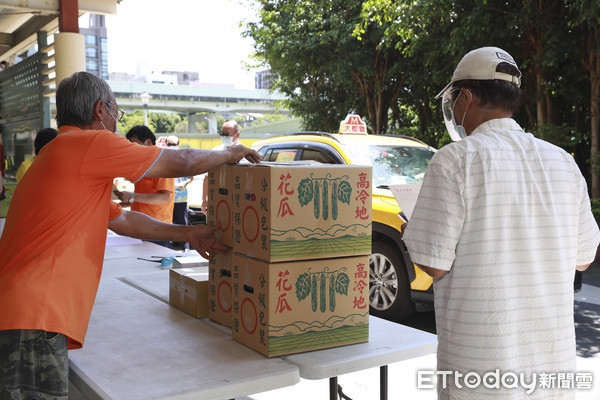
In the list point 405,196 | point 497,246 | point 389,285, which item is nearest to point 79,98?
point 405,196

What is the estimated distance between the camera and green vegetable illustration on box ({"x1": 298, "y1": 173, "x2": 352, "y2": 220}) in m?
2.29

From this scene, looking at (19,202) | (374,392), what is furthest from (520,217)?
(374,392)

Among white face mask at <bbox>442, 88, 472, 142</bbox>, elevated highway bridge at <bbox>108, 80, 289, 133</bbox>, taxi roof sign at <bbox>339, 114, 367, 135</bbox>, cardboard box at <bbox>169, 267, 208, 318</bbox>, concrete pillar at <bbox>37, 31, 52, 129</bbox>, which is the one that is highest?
elevated highway bridge at <bbox>108, 80, 289, 133</bbox>

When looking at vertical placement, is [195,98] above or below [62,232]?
above

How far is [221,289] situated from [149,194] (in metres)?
2.90

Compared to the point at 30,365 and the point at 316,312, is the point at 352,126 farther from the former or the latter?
the point at 30,365

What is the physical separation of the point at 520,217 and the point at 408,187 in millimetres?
554

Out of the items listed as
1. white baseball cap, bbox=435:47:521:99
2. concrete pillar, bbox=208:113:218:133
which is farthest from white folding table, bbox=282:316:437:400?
concrete pillar, bbox=208:113:218:133

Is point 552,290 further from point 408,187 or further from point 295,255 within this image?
point 295,255

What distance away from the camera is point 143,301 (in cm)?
315

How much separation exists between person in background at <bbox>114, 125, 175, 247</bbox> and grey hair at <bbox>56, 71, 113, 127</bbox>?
290 cm

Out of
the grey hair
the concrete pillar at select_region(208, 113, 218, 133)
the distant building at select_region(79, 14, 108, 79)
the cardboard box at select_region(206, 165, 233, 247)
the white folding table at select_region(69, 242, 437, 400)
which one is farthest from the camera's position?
the distant building at select_region(79, 14, 108, 79)

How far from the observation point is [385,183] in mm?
6316

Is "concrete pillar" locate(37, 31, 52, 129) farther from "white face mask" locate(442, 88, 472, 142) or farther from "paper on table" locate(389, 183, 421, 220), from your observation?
"white face mask" locate(442, 88, 472, 142)
